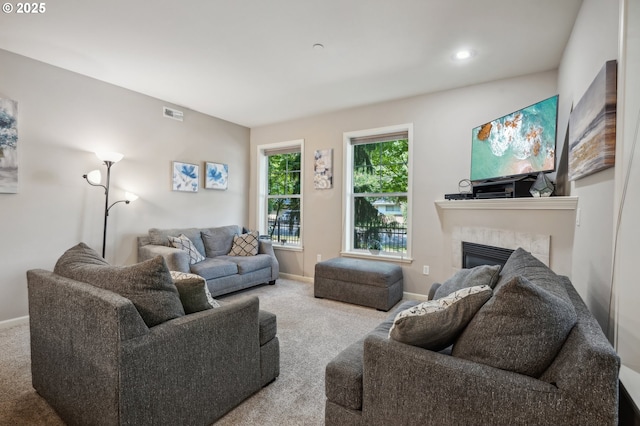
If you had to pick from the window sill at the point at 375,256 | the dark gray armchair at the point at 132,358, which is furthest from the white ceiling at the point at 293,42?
the window sill at the point at 375,256

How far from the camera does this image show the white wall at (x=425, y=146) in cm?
335

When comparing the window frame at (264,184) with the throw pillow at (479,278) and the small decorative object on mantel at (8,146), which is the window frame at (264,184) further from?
the throw pillow at (479,278)

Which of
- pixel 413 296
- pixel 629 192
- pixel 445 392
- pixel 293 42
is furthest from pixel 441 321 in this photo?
pixel 413 296

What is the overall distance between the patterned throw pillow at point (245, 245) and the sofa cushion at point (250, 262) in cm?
12

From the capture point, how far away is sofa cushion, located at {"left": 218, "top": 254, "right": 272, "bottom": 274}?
159 inches

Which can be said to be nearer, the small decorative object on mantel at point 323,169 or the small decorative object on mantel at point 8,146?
the small decorative object on mantel at point 8,146

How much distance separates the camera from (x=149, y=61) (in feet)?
9.82

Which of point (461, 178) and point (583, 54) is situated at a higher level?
point (583, 54)

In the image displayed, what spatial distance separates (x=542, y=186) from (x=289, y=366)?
2548 millimetres

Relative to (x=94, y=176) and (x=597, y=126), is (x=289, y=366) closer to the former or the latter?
(x=597, y=126)

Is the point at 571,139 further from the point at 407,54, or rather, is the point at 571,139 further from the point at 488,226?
the point at 407,54

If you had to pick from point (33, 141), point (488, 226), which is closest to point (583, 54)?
point (488, 226)

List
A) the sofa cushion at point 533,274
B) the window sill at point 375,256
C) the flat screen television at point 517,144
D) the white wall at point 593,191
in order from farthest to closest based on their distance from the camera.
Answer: the window sill at point 375,256, the flat screen television at point 517,144, the white wall at point 593,191, the sofa cushion at point 533,274

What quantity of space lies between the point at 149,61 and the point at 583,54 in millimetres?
3659
